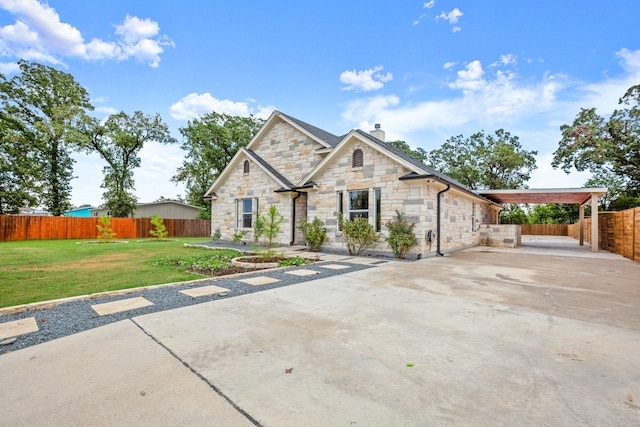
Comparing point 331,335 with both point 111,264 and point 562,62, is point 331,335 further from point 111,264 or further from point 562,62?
point 562,62

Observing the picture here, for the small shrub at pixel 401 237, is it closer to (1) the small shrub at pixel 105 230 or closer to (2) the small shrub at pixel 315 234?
(2) the small shrub at pixel 315 234

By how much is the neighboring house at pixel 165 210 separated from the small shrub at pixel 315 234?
23.2 meters

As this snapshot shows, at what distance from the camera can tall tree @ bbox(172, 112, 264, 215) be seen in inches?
1062

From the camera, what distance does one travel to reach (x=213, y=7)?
11.2 m

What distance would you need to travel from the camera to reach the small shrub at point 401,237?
973 cm

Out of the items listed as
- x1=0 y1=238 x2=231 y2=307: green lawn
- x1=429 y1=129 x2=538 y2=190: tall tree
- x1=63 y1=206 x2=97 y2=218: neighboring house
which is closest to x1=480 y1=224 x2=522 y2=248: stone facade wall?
x1=429 y1=129 x2=538 y2=190: tall tree

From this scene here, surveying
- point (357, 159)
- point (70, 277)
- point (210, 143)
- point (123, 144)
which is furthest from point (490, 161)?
point (123, 144)

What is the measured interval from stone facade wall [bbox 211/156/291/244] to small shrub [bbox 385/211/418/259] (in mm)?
5417

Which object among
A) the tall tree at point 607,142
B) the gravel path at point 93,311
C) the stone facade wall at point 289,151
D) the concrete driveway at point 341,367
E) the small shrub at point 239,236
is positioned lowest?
the gravel path at point 93,311

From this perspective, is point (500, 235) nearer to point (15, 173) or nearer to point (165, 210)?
point (165, 210)

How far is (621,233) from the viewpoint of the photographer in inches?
467

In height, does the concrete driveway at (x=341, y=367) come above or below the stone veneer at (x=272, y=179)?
below

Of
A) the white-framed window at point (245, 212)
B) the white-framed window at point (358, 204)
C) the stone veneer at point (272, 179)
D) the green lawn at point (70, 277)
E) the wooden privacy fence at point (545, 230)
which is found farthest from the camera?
the wooden privacy fence at point (545, 230)

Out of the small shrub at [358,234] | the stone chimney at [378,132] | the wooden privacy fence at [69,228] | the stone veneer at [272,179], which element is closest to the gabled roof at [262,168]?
the stone veneer at [272,179]
